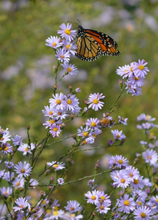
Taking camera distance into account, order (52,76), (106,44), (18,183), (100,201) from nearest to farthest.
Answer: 1. (100,201)
2. (18,183)
3. (106,44)
4. (52,76)

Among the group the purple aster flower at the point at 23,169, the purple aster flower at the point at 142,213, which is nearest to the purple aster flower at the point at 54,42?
the purple aster flower at the point at 23,169

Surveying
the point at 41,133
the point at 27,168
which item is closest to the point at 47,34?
the point at 41,133

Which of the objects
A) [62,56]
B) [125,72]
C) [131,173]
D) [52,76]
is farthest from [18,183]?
[52,76]

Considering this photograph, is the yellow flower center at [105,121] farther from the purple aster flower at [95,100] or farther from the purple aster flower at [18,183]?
the purple aster flower at [18,183]

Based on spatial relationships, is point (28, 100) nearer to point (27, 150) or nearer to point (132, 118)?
point (132, 118)

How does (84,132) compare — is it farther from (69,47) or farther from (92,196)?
(69,47)

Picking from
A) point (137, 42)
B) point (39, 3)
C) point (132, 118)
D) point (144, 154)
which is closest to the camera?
point (144, 154)
